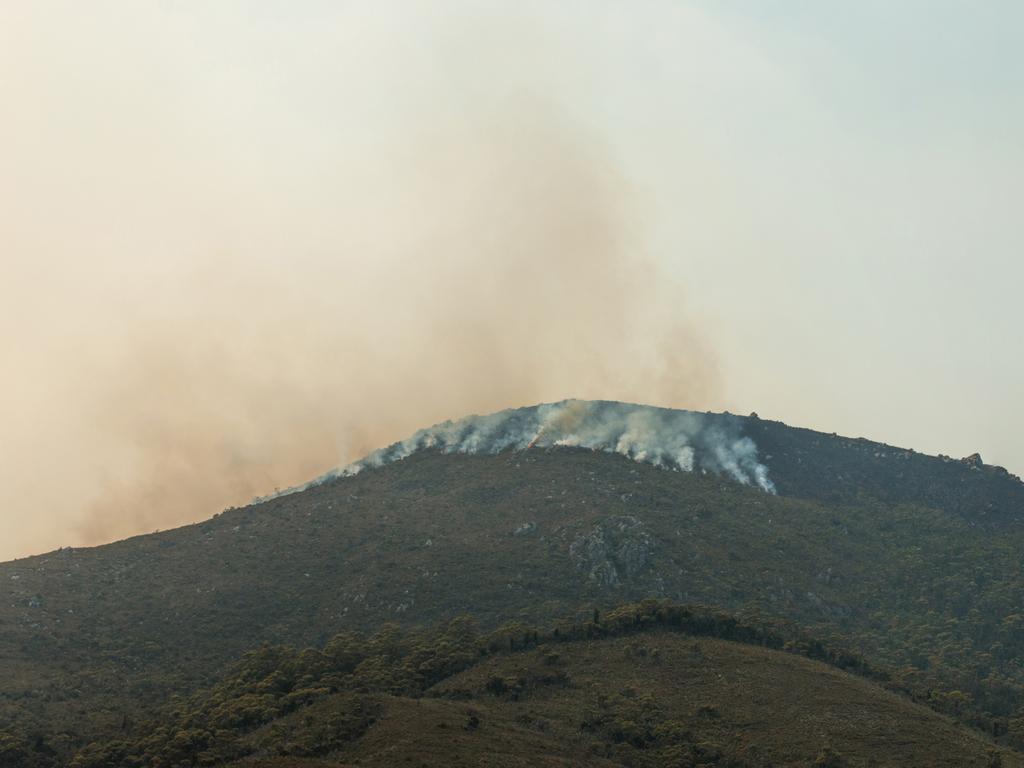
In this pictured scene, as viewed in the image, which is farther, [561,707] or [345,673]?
[345,673]

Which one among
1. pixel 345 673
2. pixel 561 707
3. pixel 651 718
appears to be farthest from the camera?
pixel 345 673

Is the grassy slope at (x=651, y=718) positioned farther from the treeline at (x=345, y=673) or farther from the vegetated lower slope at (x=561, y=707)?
the treeline at (x=345, y=673)

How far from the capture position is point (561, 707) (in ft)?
497

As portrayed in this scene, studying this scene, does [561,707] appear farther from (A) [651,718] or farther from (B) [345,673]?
(B) [345,673]

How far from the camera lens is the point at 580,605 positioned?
193 metres

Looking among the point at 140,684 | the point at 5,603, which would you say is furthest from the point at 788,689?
the point at 5,603

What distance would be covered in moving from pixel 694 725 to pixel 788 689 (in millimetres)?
17736

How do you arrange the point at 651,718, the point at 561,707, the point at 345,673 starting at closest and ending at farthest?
the point at 651,718, the point at 561,707, the point at 345,673

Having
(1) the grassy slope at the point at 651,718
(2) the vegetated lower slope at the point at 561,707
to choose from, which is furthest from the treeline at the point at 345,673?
(1) the grassy slope at the point at 651,718

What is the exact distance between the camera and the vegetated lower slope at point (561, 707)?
136000 millimetres

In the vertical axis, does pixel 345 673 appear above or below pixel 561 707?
above

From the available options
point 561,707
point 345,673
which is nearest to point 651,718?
point 561,707

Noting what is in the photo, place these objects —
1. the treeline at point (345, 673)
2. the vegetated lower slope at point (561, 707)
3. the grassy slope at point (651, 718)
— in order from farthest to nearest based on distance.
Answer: the treeline at point (345, 673) → the vegetated lower slope at point (561, 707) → the grassy slope at point (651, 718)

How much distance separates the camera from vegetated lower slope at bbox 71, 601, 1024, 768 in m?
136
